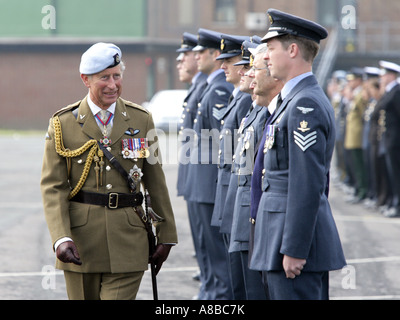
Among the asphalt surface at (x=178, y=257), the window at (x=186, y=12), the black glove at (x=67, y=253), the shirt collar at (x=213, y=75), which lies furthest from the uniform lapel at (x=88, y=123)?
the window at (x=186, y=12)

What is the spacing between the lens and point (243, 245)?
5344 millimetres

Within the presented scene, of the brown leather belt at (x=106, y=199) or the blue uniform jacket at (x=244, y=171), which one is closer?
the brown leather belt at (x=106, y=199)

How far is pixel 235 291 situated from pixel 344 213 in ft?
25.2

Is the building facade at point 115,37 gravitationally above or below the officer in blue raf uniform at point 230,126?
below

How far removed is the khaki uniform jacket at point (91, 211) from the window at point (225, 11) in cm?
3550

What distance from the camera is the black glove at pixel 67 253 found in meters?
4.54

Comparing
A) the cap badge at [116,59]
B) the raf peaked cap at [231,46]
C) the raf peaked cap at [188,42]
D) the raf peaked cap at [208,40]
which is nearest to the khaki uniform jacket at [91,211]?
the cap badge at [116,59]

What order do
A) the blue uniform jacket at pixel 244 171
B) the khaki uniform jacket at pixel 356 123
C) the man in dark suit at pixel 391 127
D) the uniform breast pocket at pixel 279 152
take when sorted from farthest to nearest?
1. the khaki uniform jacket at pixel 356 123
2. the man in dark suit at pixel 391 127
3. the blue uniform jacket at pixel 244 171
4. the uniform breast pocket at pixel 279 152

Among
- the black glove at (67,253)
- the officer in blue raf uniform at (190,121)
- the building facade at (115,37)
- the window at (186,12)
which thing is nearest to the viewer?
the black glove at (67,253)

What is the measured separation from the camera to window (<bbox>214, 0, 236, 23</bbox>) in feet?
130

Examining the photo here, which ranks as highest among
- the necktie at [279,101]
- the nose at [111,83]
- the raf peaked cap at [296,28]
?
the raf peaked cap at [296,28]

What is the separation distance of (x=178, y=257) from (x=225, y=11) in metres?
31.3

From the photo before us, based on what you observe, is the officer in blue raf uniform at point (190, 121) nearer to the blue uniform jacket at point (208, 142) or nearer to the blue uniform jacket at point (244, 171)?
the blue uniform jacket at point (208, 142)

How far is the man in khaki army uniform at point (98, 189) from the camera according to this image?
4723 mm
